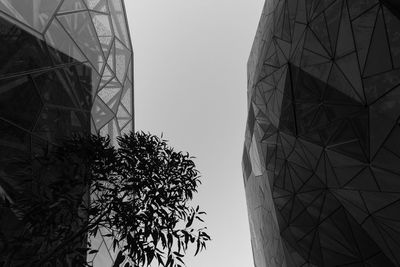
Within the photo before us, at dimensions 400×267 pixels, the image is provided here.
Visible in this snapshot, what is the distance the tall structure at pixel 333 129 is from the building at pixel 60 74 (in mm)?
8064

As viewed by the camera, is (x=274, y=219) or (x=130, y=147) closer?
(x=130, y=147)

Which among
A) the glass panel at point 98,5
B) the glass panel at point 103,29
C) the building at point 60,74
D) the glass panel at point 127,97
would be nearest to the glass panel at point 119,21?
the building at point 60,74

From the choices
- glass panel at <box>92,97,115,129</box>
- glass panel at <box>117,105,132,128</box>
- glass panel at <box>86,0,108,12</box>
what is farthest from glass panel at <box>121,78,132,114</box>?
glass panel at <box>86,0,108,12</box>

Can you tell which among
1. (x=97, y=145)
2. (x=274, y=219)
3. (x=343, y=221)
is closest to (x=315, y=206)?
(x=343, y=221)

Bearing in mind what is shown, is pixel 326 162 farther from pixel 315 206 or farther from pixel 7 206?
pixel 7 206

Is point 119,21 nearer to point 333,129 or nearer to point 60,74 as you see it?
point 60,74

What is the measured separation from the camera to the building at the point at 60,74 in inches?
297

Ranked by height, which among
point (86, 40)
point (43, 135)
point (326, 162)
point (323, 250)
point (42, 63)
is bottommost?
point (323, 250)

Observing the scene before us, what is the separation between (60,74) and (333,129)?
941 centimetres

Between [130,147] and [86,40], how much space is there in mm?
6087

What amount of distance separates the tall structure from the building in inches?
317

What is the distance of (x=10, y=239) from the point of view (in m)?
6.84

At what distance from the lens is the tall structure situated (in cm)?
827

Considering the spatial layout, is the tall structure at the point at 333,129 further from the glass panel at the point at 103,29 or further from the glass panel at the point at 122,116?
the glass panel at the point at 103,29
